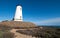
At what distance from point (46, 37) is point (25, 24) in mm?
21942

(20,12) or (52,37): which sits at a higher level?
(20,12)

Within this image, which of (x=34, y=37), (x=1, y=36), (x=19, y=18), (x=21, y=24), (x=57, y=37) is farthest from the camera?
(x=19, y=18)

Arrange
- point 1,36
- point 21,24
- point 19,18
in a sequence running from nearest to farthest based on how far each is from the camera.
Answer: point 1,36 < point 21,24 < point 19,18

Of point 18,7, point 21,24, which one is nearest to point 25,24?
point 21,24

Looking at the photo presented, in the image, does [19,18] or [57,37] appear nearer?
[57,37]

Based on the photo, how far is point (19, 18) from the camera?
3850 cm

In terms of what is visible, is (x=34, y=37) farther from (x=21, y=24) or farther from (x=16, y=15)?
(x=16, y=15)

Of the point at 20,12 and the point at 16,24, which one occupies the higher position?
the point at 20,12

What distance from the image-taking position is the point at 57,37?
477 inches

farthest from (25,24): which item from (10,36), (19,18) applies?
(10,36)

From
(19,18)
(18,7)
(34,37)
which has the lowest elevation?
(34,37)

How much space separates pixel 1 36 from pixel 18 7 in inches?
1209

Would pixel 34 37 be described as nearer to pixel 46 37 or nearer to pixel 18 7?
pixel 46 37

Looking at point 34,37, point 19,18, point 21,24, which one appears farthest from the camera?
point 19,18
